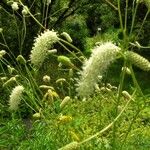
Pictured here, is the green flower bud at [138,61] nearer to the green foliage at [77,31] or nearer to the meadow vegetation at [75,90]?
the meadow vegetation at [75,90]

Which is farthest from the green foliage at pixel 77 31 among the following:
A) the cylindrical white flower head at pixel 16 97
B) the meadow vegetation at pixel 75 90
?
the cylindrical white flower head at pixel 16 97

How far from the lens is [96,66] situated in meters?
2.62

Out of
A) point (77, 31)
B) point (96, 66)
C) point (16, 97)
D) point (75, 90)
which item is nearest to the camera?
point (96, 66)

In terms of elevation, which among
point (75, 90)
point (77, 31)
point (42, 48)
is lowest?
point (77, 31)

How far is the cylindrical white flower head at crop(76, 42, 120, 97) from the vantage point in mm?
2615

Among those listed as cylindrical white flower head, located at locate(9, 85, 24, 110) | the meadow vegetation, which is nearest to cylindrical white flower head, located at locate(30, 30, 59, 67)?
the meadow vegetation

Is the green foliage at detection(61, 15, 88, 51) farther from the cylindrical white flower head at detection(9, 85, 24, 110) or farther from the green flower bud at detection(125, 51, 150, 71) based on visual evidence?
the green flower bud at detection(125, 51, 150, 71)

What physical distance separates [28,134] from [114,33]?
1485 cm

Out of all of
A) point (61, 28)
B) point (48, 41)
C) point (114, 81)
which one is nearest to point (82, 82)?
point (48, 41)

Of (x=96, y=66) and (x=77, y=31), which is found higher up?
(x=96, y=66)

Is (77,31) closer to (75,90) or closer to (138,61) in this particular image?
(75,90)

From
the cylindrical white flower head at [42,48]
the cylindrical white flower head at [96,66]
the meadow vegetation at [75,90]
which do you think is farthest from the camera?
the cylindrical white flower head at [42,48]

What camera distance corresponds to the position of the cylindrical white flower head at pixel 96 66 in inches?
103

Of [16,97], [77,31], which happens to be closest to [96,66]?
[16,97]
